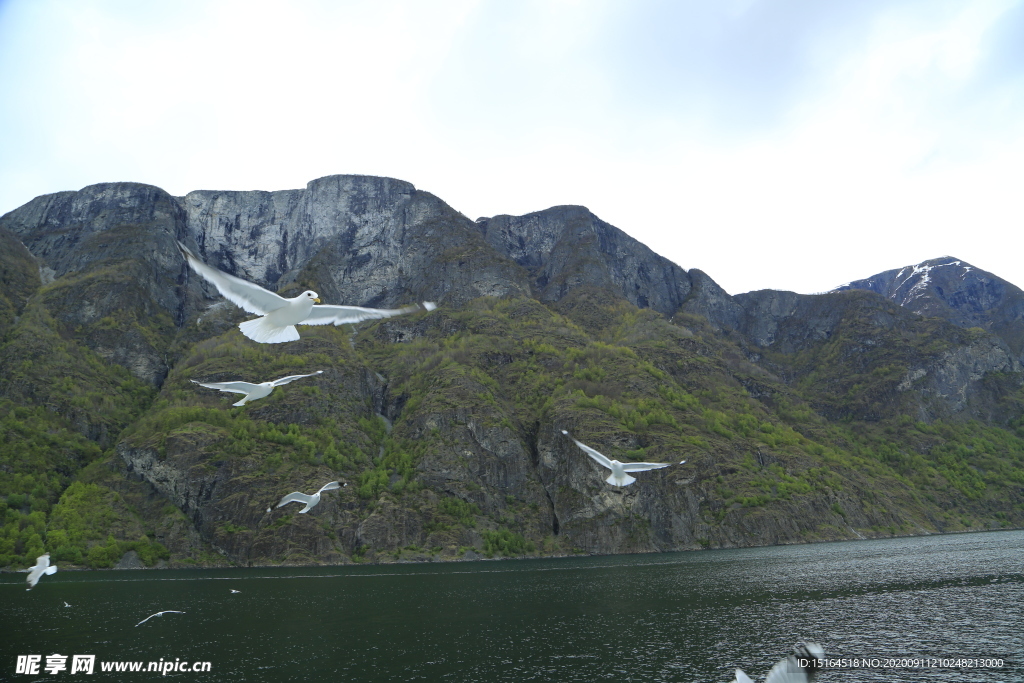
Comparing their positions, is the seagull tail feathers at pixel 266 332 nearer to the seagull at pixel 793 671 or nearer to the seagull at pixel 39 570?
the seagull at pixel 39 570

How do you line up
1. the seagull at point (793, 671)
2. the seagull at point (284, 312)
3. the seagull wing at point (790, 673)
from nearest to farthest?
the seagull at point (793, 671) < the seagull wing at point (790, 673) < the seagull at point (284, 312)

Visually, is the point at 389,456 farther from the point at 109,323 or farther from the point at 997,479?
the point at 997,479

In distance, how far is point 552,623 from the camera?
157 ft

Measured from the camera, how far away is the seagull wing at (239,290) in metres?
21.4

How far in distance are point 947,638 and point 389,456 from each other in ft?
434

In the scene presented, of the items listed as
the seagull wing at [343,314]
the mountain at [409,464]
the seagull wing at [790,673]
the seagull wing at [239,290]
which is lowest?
the mountain at [409,464]

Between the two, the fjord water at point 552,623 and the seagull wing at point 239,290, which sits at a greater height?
the seagull wing at point 239,290

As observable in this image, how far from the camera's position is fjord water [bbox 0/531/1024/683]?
35.2 m

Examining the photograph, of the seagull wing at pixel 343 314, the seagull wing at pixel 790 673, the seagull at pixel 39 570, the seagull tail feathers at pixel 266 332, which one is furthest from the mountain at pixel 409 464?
the seagull wing at pixel 790 673

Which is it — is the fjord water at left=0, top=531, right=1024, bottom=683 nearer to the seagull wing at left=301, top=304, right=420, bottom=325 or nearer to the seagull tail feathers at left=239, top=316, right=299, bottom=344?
the seagull tail feathers at left=239, top=316, right=299, bottom=344

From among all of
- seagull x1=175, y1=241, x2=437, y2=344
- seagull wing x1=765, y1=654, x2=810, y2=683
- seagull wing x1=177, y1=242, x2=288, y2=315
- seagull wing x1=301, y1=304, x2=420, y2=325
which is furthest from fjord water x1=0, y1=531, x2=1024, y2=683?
seagull wing x1=765, y1=654, x2=810, y2=683

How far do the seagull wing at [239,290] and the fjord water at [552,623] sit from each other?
69.1ft

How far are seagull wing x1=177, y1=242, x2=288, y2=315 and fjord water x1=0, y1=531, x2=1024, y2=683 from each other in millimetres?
21062

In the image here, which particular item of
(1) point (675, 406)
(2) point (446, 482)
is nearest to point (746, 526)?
(1) point (675, 406)
